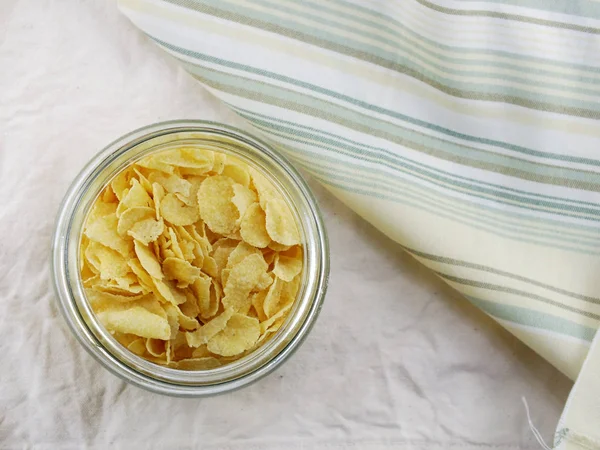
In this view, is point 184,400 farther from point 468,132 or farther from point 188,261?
point 468,132

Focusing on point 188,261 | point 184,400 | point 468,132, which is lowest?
point 184,400

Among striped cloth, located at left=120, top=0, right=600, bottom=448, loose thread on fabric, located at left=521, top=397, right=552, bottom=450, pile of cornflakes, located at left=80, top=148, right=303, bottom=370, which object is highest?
Result: striped cloth, located at left=120, top=0, right=600, bottom=448

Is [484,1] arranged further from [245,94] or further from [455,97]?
[245,94]

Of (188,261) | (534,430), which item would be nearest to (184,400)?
(188,261)

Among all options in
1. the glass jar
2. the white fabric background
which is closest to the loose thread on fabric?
the white fabric background

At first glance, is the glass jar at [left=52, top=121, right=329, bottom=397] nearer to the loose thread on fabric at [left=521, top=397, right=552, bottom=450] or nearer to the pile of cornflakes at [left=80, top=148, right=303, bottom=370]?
the pile of cornflakes at [left=80, top=148, right=303, bottom=370]

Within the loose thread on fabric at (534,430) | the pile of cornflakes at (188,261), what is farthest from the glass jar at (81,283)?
the loose thread on fabric at (534,430)

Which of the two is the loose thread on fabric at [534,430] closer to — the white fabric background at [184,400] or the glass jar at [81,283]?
the white fabric background at [184,400]
